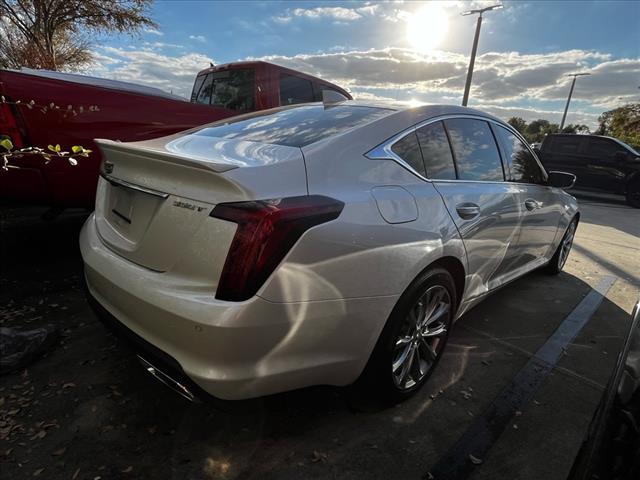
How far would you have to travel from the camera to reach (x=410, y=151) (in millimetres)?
2273

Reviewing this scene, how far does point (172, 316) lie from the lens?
1.66 meters

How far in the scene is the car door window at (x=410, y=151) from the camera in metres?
2.21

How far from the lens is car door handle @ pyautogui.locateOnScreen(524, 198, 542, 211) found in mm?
3285

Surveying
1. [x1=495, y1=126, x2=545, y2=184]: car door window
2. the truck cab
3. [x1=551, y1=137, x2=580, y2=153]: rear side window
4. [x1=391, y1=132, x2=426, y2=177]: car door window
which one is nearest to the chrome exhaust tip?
[x1=391, y1=132, x2=426, y2=177]: car door window

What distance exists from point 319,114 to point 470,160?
3.34 ft

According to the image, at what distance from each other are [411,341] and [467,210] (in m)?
0.83

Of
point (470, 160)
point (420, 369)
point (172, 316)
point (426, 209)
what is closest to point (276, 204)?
point (172, 316)

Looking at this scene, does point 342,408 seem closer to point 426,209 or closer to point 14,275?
point 426,209

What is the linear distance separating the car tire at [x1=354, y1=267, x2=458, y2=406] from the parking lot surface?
0.47 ft


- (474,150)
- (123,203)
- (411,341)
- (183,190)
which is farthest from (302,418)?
(474,150)

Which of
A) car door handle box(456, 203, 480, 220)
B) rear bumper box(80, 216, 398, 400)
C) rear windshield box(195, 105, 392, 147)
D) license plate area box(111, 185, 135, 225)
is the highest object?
rear windshield box(195, 105, 392, 147)

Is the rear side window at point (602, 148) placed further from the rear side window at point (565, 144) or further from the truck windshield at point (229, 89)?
the truck windshield at point (229, 89)

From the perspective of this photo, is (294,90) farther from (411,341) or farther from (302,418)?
(302,418)

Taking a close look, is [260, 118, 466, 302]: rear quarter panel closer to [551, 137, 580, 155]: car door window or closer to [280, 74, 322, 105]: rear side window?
[280, 74, 322, 105]: rear side window
